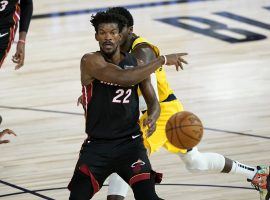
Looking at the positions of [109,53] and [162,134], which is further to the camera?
[162,134]

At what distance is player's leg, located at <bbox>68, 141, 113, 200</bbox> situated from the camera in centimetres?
614

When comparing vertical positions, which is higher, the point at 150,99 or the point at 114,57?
the point at 114,57

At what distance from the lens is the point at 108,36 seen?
6137 mm

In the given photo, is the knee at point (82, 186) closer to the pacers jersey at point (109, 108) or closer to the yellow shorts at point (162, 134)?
the pacers jersey at point (109, 108)

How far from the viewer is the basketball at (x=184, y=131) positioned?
21.9 feet

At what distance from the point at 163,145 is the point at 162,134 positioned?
12 cm

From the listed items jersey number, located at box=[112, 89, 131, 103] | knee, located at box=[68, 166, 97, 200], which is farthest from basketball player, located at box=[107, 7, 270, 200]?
knee, located at box=[68, 166, 97, 200]

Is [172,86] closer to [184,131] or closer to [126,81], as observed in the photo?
[184,131]

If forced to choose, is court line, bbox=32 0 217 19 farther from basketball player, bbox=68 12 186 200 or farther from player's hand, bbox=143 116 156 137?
player's hand, bbox=143 116 156 137

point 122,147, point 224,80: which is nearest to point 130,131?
point 122,147

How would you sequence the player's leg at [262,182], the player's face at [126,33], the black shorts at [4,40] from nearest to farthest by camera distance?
1. the player's face at [126,33]
2. the player's leg at [262,182]
3. the black shorts at [4,40]

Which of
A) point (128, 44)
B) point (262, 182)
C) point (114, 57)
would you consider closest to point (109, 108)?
point (114, 57)

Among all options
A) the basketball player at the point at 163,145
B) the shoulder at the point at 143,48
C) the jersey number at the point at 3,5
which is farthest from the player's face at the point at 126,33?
the jersey number at the point at 3,5

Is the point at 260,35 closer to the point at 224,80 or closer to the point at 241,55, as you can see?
the point at 241,55
